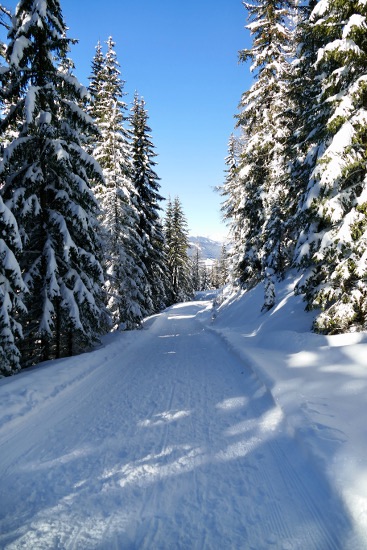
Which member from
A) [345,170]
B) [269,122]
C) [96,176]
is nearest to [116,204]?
[96,176]

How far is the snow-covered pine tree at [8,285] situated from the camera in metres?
6.87

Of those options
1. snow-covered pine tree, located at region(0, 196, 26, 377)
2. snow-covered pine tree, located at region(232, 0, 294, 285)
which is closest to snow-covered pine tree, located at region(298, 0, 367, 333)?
snow-covered pine tree, located at region(232, 0, 294, 285)

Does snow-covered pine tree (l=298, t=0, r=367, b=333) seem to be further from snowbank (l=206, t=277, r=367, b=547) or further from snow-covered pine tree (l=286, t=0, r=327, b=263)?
snow-covered pine tree (l=286, t=0, r=327, b=263)

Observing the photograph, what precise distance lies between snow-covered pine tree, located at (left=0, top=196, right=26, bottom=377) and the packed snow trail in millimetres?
1668

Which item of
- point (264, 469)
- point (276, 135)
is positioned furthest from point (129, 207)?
point (264, 469)

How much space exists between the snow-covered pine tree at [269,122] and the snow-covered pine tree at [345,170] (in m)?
6.59

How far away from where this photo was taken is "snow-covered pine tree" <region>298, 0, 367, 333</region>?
700 centimetres

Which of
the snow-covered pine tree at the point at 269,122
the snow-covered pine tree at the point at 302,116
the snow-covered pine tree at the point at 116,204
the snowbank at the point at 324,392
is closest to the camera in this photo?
the snowbank at the point at 324,392

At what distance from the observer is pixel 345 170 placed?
7340 mm

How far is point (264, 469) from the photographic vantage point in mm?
3627

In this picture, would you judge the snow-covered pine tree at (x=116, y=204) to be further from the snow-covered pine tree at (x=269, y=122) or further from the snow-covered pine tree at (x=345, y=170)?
the snow-covered pine tree at (x=345, y=170)

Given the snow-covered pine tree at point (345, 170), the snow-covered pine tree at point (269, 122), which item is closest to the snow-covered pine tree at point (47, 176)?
the snow-covered pine tree at point (345, 170)

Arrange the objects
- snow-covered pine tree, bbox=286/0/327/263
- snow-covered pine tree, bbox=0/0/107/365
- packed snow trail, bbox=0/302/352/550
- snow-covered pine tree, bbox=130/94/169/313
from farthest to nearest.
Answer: snow-covered pine tree, bbox=130/94/169/313 < snow-covered pine tree, bbox=286/0/327/263 < snow-covered pine tree, bbox=0/0/107/365 < packed snow trail, bbox=0/302/352/550

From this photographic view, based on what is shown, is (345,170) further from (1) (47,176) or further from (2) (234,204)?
(2) (234,204)
